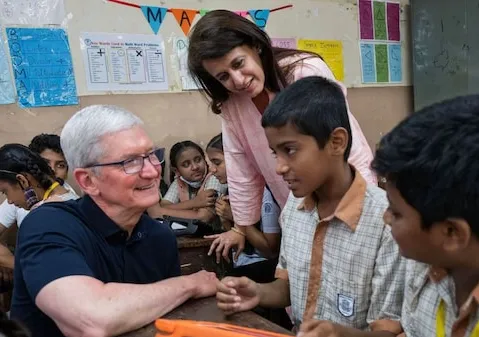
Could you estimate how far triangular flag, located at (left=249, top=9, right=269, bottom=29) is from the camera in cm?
380

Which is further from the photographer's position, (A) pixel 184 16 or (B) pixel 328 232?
(A) pixel 184 16

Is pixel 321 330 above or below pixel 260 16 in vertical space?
below

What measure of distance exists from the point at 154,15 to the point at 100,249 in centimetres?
252

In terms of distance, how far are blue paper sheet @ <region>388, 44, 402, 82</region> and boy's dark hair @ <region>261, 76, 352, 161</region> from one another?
11.5ft

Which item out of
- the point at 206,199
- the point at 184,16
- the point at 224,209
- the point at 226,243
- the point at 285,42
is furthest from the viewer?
the point at 285,42

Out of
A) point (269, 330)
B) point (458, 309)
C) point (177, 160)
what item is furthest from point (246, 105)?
point (177, 160)

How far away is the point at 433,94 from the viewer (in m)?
4.48

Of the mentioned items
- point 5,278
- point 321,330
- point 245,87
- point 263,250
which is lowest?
point 5,278

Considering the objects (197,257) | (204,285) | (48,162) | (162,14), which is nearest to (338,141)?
(204,285)

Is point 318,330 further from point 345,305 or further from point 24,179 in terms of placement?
point 24,179

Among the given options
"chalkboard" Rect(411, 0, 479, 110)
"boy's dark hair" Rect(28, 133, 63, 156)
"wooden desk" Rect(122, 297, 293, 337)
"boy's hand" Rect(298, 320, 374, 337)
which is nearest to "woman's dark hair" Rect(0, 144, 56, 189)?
"boy's dark hair" Rect(28, 133, 63, 156)

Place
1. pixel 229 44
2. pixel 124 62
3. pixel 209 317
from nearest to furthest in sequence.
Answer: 1. pixel 209 317
2. pixel 229 44
3. pixel 124 62

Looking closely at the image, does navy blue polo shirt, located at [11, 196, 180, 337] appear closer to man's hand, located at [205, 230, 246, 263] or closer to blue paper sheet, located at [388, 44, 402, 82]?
man's hand, located at [205, 230, 246, 263]

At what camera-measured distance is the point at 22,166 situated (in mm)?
2553
